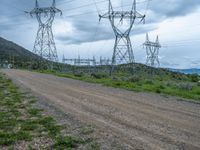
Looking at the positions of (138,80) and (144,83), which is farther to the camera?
(138,80)

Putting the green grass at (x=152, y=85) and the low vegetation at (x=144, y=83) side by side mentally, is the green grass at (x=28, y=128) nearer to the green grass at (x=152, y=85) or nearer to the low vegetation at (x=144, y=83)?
the green grass at (x=152, y=85)

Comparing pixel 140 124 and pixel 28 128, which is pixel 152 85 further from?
pixel 28 128

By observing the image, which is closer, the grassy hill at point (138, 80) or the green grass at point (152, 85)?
the green grass at point (152, 85)

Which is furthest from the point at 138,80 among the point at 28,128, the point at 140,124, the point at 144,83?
the point at 28,128

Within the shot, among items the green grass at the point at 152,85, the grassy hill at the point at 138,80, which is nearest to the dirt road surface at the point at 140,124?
the green grass at the point at 152,85

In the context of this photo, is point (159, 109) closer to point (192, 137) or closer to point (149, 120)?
point (149, 120)

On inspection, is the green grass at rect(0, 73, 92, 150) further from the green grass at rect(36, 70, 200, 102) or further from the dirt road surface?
the green grass at rect(36, 70, 200, 102)

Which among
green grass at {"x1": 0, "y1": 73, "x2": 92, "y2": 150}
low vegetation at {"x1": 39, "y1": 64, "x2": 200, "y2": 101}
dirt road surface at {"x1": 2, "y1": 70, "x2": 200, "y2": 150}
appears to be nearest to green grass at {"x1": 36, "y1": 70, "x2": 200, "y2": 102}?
low vegetation at {"x1": 39, "y1": 64, "x2": 200, "y2": 101}

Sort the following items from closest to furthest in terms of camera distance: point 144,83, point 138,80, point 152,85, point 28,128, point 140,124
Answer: point 28,128 → point 140,124 → point 152,85 → point 144,83 → point 138,80

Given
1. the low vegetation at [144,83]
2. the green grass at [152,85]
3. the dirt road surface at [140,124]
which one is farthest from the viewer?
the low vegetation at [144,83]

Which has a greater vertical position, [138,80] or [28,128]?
[28,128]

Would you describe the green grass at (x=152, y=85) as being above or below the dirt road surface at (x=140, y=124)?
below

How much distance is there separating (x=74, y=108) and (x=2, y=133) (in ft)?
17.9

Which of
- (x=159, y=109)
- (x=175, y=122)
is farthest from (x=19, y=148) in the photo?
(x=159, y=109)
